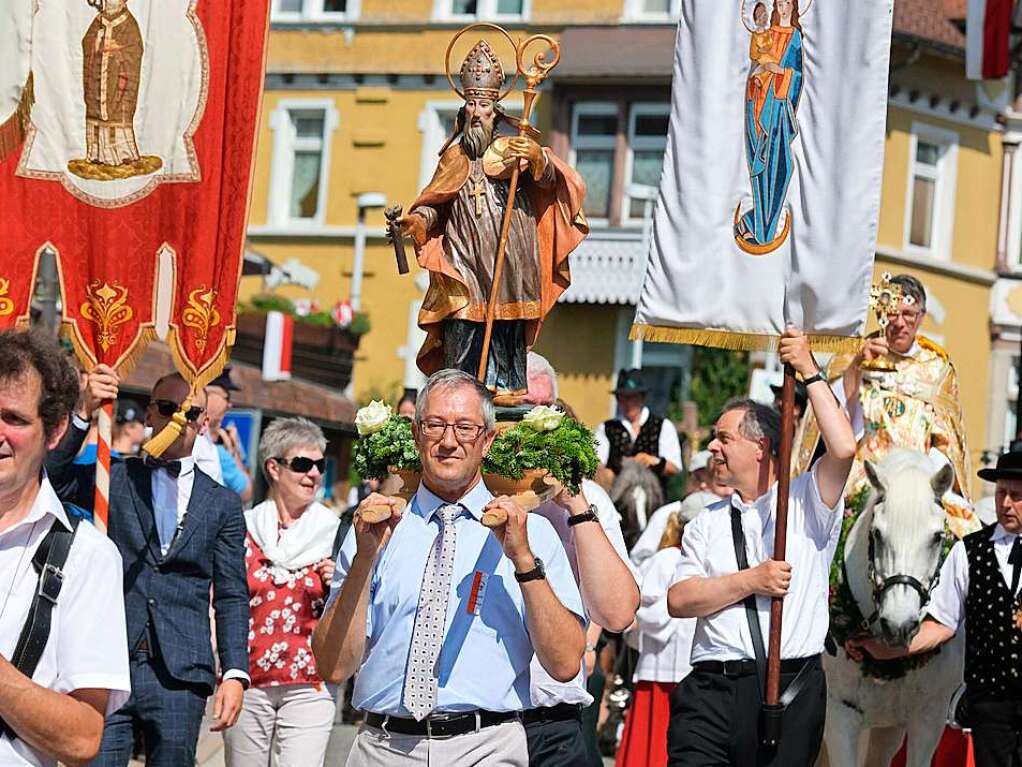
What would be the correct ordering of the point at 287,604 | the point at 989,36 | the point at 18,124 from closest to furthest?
1. the point at 18,124
2. the point at 287,604
3. the point at 989,36

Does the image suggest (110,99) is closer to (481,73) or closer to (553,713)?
(481,73)

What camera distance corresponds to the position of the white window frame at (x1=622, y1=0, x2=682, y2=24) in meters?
33.8

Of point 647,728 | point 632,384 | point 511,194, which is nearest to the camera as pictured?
point 511,194

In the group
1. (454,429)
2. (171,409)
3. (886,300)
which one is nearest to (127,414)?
(171,409)

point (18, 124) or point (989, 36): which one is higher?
point (989, 36)

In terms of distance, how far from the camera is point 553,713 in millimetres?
6887

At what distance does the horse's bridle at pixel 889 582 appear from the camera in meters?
8.74

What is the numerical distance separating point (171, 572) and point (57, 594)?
3.45m

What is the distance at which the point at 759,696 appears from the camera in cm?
773

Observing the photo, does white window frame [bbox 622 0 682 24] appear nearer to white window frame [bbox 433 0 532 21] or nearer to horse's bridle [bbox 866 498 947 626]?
white window frame [bbox 433 0 532 21]

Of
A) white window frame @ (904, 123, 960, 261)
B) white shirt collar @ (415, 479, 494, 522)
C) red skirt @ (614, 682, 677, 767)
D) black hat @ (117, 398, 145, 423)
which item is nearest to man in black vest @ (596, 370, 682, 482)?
black hat @ (117, 398, 145, 423)

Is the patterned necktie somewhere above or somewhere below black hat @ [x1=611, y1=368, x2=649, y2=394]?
below

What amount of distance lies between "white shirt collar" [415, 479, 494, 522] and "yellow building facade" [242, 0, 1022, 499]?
2586 centimetres

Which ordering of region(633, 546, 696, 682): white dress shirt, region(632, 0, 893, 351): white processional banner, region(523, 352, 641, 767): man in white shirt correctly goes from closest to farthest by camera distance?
region(523, 352, 641, 767): man in white shirt < region(632, 0, 893, 351): white processional banner < region(633, 546, 696, 682): white dress shirt
